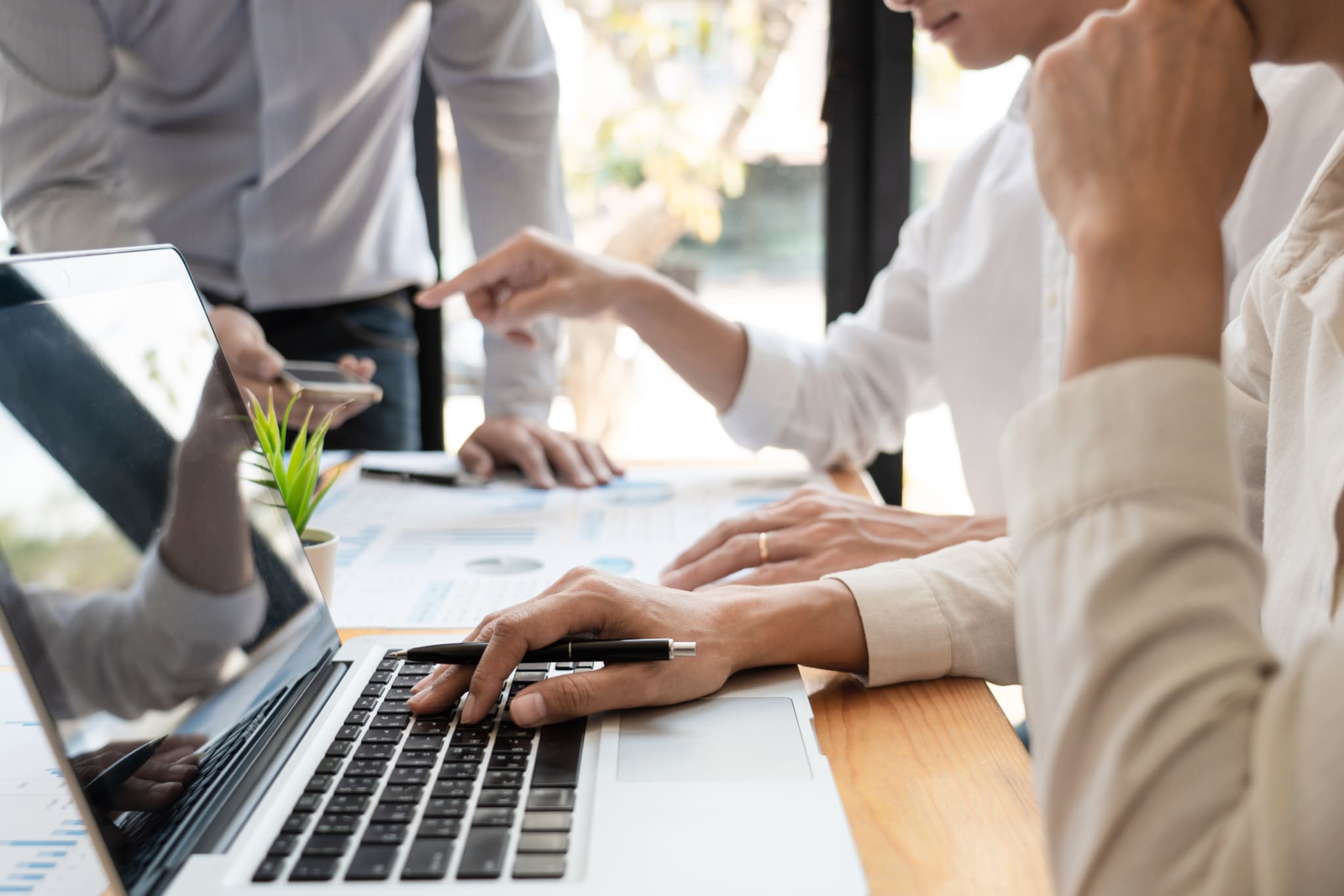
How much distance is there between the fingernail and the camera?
0.58 meters

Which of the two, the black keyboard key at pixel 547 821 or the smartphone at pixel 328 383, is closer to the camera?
the black keyboard key at pixel 547 821

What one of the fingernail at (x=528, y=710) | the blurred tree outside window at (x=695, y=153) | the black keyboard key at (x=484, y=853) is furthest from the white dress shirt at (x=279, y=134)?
the black keyboard key at (x=484, y=853)

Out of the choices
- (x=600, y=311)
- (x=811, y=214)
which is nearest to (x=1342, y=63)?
(x=600, y=311)

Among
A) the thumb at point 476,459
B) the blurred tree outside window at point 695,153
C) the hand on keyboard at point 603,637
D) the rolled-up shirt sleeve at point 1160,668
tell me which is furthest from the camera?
the blurred tree outside window at point 695,153

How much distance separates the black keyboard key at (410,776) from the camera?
1.71 ft

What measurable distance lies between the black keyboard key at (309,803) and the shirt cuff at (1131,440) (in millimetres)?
339

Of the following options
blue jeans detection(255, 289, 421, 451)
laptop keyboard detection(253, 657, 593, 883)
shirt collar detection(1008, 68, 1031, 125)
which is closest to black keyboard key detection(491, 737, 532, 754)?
laptop keyboard detection(253, 657, 593, 883)

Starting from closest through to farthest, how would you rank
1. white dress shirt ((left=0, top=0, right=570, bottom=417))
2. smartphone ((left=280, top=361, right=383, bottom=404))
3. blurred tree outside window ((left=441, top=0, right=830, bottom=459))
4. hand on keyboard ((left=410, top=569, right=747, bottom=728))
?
hand on keyboard ((left=410, top=569, right=747, bottom=728)), smartphone ((left=280, top=361, right=383, bottom=404)), white dress shirt ((left=0, top=0, right=570, bottom=417)), blurred tree outside window ((left=441, top=0, right=830, bottom=459))

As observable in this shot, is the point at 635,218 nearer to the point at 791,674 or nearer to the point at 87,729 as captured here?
the point at 791,674

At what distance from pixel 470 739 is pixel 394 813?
3.1 inches

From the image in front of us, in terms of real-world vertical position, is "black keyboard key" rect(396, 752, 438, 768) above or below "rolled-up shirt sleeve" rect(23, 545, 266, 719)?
below

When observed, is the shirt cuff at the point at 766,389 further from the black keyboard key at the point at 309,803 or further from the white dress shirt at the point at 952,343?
the black keyboard key at the point at 309,803

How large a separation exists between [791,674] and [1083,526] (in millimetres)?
266

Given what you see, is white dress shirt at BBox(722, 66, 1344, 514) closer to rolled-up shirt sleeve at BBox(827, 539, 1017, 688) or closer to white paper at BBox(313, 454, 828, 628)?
white paper at BBox(313, 454, 828, 628)
